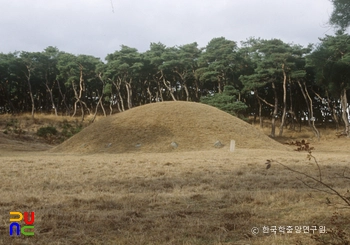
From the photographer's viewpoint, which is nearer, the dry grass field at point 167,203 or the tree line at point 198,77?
the dry grass field at point 167,203

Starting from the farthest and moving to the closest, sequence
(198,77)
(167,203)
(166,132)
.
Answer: (198,77), (166,132), (167,203)

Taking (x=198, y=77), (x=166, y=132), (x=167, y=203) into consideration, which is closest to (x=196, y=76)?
(x=198, y=77)

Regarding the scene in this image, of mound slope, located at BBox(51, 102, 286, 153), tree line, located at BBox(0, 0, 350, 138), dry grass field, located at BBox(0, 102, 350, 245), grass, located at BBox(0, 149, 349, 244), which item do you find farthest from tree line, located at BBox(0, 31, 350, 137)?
grass, located at BBox(0, 149, 349, 244)

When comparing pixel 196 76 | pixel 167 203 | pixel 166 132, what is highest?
pixel 196 76

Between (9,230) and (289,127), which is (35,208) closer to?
(9,230)

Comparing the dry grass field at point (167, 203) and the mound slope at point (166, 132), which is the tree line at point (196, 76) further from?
the dry grass field at point (167, 203)

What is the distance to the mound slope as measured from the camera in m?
19.4

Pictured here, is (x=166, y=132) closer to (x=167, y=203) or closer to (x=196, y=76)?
(x=167, y=203)

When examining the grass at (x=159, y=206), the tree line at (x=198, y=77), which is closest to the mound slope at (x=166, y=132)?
the tree line at (x=198, y=77)

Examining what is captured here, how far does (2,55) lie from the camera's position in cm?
4103

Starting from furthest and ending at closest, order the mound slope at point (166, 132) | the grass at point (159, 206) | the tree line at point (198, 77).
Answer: the tree line at point (198, 77)
the mound slope at point (166, 132)
the grass at point (159, 206)

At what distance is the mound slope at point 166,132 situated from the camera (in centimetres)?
1935

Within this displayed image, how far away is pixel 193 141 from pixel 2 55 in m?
31.1

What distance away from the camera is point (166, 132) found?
2050cm
